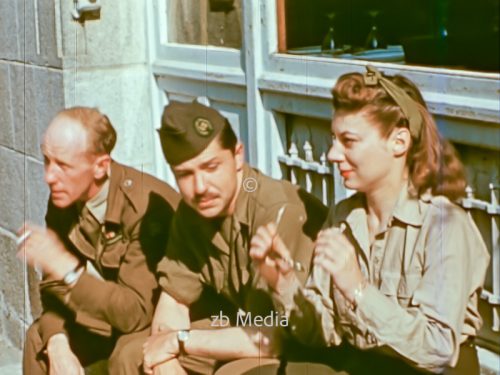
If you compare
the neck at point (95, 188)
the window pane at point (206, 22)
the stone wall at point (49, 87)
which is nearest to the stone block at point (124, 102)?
the stone wall at point (49, 87)

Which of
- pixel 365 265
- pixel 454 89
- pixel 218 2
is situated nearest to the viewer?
pixel 454 89

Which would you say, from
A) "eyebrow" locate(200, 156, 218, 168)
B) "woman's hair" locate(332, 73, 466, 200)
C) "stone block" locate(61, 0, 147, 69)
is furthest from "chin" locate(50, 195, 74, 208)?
"woman's hair" locate(332, 73, 466, 200)

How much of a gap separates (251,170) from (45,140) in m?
0.88

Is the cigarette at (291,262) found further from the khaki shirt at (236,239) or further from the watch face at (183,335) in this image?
the watch face at (183,335)

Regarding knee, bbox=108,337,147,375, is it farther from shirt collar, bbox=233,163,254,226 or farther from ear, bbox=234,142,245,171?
ear, bbox=234,142,245,171

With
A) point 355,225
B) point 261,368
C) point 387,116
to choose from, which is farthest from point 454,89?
point 261,368

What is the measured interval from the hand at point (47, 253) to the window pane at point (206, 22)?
897 millimetres

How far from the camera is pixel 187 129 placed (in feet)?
15.9

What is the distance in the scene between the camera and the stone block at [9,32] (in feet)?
17.8

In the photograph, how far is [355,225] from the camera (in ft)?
15.0

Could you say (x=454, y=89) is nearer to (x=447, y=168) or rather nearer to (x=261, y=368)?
(x=447, y=168)

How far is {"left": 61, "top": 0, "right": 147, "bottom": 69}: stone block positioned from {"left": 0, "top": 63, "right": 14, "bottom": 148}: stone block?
46cm

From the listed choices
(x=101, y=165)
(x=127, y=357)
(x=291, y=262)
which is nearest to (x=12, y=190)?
(x=101, y=165)

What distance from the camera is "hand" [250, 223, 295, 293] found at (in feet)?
15.4
